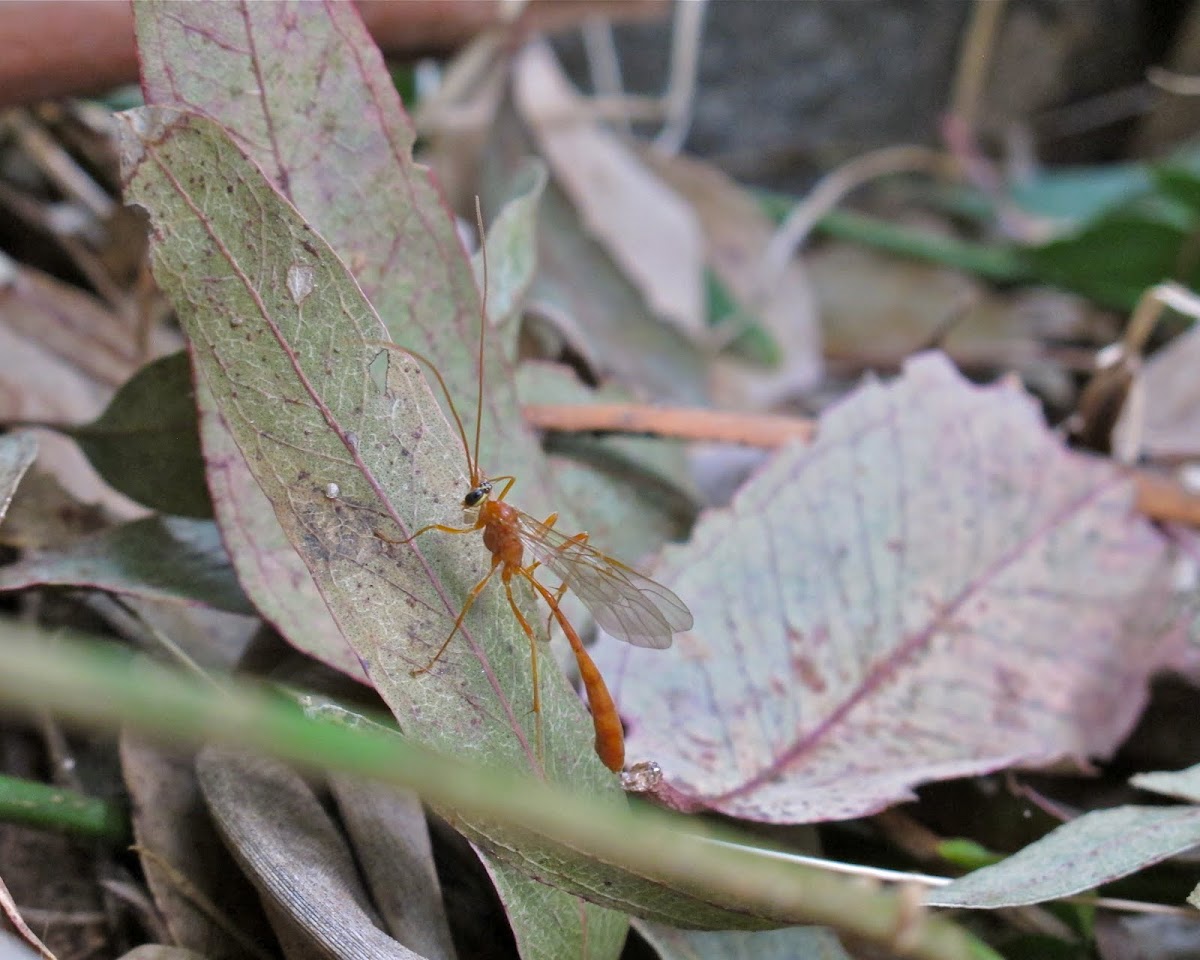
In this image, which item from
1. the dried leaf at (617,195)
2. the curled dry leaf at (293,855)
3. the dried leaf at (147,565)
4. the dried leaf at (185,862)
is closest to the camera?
the curled dry leaf at (293,855)

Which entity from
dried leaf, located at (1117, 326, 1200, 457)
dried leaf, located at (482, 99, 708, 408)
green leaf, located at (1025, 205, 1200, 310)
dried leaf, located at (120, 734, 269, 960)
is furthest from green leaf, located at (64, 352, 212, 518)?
green leaf, located at (1025, 205, 1200, 310)

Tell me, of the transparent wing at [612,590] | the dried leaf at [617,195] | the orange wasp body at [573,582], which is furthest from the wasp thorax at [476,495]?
the dried leaf at [617,195]

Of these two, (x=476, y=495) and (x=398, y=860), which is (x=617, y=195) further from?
(x=398, y=860)

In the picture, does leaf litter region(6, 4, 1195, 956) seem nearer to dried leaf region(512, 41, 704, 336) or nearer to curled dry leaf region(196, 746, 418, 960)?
curled dry leaf region(196, 746, 418, 960)

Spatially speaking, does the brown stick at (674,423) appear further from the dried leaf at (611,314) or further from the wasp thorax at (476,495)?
the dried leaf at (611,314)

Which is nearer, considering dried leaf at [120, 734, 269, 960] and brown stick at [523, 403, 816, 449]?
dried leaf at [120, 734, 269, 960]

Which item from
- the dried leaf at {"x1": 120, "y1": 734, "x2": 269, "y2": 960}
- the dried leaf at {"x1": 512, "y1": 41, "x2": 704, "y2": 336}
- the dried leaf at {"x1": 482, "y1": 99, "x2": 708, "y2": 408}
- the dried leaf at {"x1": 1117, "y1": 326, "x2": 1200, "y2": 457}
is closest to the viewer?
the dried leaf at {"x1": 120, "y1": 734, "x2": 269, "y2": 960}

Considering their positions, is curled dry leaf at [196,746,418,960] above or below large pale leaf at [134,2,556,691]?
below

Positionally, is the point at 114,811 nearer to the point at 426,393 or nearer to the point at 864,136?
the point at 426,393
